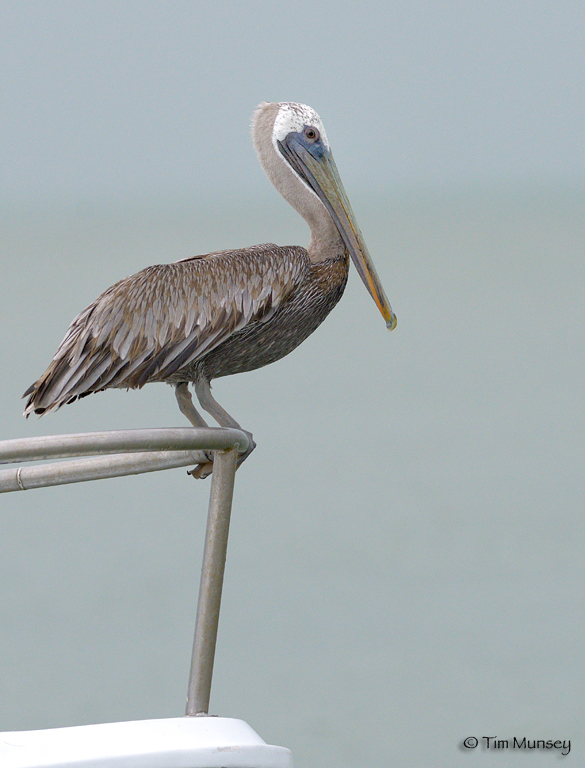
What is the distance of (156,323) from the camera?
1759 mm

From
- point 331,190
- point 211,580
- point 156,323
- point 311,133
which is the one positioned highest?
point 311,133

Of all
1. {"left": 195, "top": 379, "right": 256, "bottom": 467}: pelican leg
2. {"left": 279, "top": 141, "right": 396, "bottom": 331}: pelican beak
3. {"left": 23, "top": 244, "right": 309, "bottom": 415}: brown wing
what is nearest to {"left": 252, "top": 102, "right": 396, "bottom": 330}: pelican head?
{"left": 279, "top": 141, "right": 396, "bottom": 331}: pelican beak

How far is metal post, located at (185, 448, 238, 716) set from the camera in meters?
1.37

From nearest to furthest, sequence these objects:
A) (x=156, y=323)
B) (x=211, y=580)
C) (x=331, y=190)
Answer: (x=211, y=580) → (x=156, y=323) → (x=331, y=190)

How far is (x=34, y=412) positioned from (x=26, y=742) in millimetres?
673

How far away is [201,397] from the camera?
1769 mm

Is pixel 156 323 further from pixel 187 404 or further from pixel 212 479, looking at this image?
pixel 212 479

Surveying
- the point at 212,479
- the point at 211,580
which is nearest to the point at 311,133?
the point at 212,479

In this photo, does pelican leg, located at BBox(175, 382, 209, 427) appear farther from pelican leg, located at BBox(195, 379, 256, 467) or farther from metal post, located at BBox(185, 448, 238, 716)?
metal post, located at BBox(185, 448, 238, 716)

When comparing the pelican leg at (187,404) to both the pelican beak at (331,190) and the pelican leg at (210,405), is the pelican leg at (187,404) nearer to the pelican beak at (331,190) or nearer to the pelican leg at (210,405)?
the pelican leg at (210,405)

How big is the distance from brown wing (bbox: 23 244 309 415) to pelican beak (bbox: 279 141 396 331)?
0.41ft

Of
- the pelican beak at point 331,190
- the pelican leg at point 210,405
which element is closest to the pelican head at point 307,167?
the pelican beak at point 331,190

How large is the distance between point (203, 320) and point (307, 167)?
399 mm

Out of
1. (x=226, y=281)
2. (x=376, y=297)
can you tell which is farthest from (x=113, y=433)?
(x=376, y=297)
